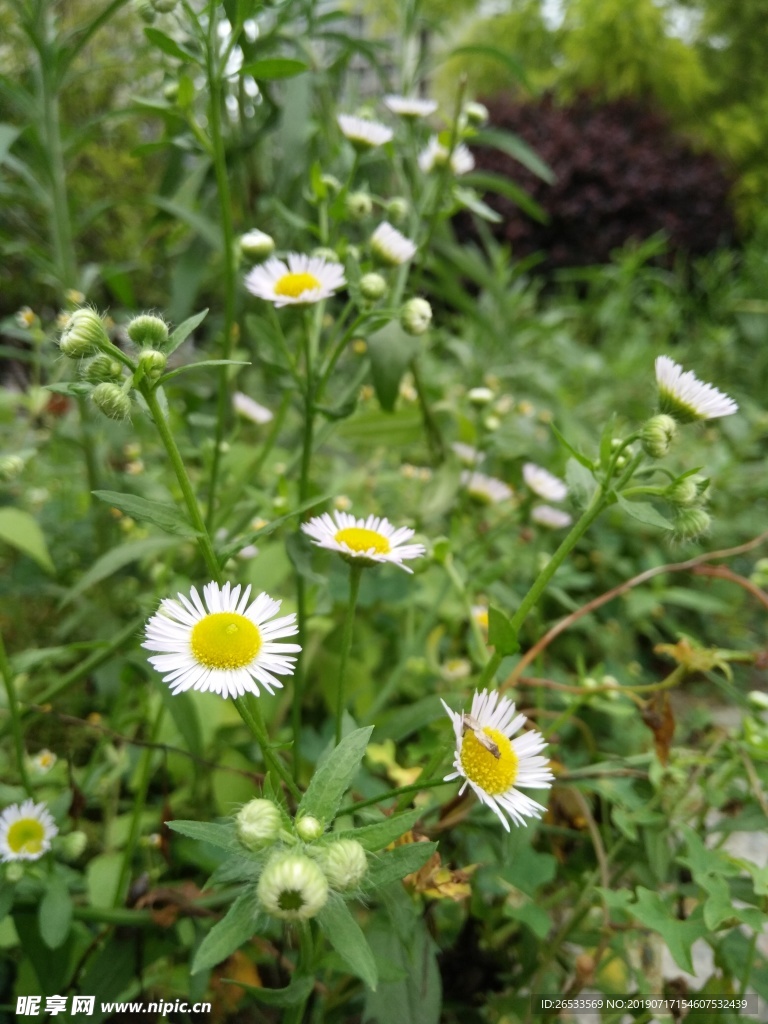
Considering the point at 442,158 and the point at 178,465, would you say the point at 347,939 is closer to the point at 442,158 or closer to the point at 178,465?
the point at 178,465

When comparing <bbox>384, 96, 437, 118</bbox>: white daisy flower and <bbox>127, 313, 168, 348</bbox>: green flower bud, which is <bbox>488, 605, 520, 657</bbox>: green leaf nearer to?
<bbox>127, 313, 168, 348</bbox>: green flower bud

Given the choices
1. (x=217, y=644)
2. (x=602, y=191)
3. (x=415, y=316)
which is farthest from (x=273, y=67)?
(x=602, y=191)

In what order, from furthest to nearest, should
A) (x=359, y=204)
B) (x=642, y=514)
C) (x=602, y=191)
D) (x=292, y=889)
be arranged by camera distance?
(x=602, y=191), (x=359, y=204), (x=642, y=514), (x=292, y=889)

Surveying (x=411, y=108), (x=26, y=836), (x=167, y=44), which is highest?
(x=411, y=108)

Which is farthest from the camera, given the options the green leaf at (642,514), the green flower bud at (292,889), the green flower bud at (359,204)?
the green flower bud at (359,204)

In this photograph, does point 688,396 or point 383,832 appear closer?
point 383,832

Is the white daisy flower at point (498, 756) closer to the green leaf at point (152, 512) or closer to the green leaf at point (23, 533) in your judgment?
the green leaf at point (152, 512)

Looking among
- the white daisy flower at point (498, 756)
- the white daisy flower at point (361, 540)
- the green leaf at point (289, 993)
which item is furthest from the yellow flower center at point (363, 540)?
the green leaf at point (289, 993)
